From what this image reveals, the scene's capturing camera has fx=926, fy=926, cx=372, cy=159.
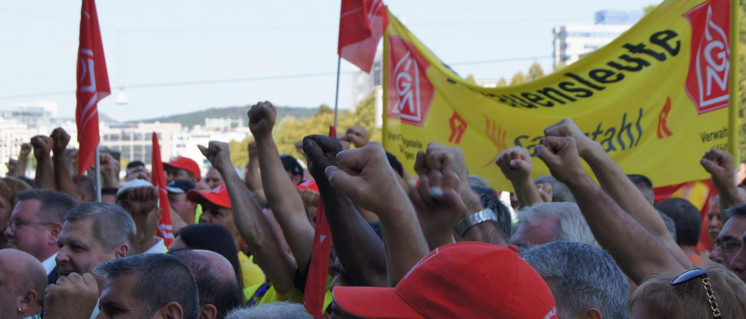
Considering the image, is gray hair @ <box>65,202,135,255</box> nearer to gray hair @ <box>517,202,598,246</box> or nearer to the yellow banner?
gray hair @ <box>517,202,598,246</box>

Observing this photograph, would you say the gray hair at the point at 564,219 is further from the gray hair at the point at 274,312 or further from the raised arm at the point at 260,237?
the gray hair at the point at 274,312

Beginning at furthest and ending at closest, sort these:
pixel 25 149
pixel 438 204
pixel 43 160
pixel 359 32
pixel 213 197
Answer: pixel 25 149
pixel 359 32
pixel 43 160
pixel 213 197
pixel 438 204

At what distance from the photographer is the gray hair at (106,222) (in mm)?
4480

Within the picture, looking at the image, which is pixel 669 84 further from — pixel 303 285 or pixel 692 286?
pixel 692 286

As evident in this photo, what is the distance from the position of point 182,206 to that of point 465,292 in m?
6.35

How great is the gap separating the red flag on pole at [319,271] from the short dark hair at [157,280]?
1.38 ft

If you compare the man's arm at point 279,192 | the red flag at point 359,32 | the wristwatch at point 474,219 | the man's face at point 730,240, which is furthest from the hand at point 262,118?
the red flag at point 359,32

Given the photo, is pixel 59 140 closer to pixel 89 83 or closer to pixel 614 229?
pixel 89 83

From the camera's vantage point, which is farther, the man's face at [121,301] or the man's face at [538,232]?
the man's face at [538,232]

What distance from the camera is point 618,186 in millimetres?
3531

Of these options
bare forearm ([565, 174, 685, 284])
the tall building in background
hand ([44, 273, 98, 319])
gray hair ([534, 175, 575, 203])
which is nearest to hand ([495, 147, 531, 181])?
bare forearm ([565, 174, 685, 284])

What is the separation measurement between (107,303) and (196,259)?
61cm

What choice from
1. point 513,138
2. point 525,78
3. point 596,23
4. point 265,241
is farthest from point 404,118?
point 596,23

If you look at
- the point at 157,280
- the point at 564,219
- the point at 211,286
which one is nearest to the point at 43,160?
the point at 211,286
